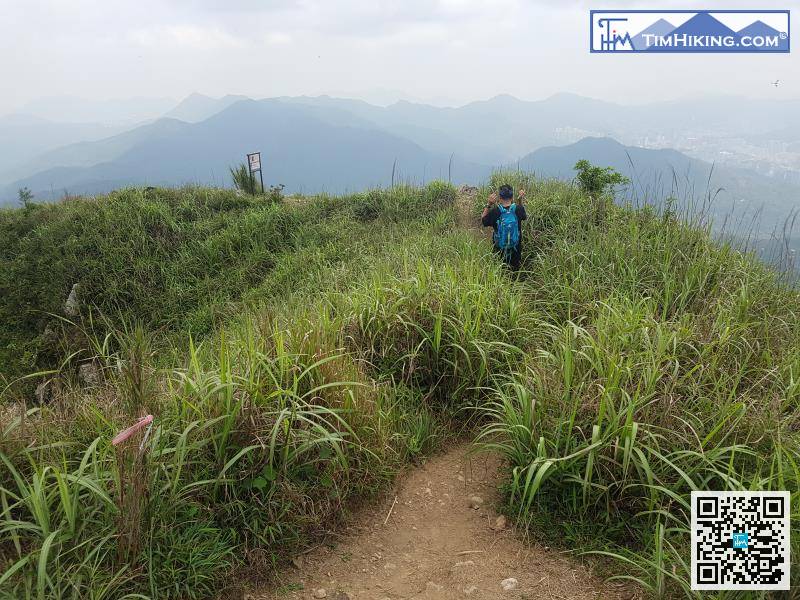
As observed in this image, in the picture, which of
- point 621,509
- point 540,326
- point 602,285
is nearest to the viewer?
point 621,509

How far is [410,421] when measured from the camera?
11.4 feet

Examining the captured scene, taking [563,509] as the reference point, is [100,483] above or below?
above

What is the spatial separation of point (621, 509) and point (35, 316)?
10634 mm

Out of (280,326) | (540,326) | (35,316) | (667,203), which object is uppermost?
(667,203)

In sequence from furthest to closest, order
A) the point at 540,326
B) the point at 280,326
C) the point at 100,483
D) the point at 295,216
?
the point at 295,216 < the point at 540,326 < the point at 280,326 < the point at 100,483

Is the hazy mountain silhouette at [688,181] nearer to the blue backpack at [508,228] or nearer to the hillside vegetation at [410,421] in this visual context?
the hillside vegetation at [410,421]

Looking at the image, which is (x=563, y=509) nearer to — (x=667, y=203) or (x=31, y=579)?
(x=31, y=579)

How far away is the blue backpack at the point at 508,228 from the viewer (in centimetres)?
613

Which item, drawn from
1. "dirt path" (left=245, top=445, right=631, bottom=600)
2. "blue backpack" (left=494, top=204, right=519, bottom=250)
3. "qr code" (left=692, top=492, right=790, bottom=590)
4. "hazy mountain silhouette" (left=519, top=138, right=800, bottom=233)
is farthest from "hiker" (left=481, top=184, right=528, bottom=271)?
"qr code" (left=692, top=492, right=790, bottom=590)

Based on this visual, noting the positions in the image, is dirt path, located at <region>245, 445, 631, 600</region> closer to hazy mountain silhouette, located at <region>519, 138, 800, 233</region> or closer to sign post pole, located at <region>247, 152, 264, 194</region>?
hazy mountain silhouette, located at <region>519, 138, 800, 233</region>

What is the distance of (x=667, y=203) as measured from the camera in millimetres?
6492

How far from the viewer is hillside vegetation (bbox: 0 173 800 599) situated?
7.16 feet

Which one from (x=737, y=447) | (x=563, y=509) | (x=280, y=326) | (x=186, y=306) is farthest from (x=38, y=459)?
(x=186, y=306)

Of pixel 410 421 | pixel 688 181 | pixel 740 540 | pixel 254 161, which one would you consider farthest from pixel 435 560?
pixel 254 161
